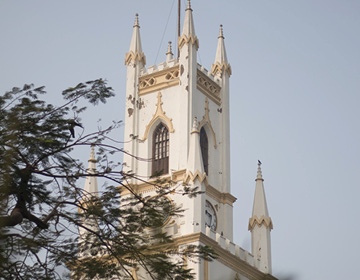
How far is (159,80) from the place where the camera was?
42062 millimetres

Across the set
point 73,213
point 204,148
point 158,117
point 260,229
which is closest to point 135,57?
point 158,117

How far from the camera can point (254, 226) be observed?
39.9 metres

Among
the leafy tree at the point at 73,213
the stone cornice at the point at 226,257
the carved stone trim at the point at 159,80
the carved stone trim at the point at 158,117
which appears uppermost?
the carved stone trim at the point at 159,80

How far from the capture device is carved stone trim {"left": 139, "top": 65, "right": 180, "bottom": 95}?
41.7 metres

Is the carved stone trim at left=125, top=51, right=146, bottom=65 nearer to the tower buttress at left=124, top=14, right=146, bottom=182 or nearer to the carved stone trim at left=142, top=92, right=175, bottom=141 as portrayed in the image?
the tower buttress at left=124, top=14, right=146, bottom=182

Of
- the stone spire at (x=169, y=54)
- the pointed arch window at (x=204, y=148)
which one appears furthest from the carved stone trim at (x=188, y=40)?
the pointed arch window at (x=204, y=148)

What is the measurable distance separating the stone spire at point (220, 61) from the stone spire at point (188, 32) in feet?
6.97

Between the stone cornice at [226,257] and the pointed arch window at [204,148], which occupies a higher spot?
the pointed arch window at [204,148]

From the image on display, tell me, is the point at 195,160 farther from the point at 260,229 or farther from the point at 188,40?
the point at 188,40

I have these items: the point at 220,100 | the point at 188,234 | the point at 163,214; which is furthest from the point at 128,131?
the point at 163,214

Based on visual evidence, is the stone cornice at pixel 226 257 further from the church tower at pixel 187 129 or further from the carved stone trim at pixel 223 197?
the carved stone trim at pixel 223 197

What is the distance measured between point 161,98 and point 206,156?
3384mm

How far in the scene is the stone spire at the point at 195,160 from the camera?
120ft

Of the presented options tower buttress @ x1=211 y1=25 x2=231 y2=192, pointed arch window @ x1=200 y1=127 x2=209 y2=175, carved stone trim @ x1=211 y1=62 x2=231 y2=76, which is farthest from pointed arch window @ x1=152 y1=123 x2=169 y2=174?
carved stone trim @ x1=211 y1=62 x2=231 y2=76
